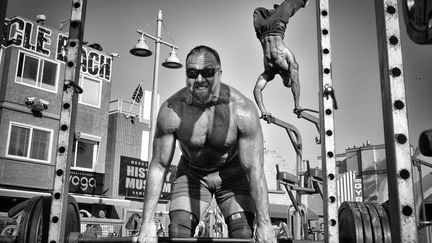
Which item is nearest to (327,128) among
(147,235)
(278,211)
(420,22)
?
(147,235)

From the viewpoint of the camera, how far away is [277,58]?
4961 millimetres

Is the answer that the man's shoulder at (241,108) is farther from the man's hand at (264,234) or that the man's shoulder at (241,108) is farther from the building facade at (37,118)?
the building facade at (37,118)

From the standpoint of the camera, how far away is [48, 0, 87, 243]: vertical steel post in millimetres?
2548

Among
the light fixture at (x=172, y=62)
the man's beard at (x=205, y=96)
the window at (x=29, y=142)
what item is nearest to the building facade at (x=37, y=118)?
the window at (x=29, y=142)

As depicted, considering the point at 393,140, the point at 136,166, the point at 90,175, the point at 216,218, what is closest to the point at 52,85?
the point at 90,175

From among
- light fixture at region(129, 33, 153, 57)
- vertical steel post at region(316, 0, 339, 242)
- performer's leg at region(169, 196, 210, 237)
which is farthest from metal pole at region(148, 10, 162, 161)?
vertical steel post at region(316, 0, 339, 242)

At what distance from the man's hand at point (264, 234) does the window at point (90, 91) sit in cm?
1700

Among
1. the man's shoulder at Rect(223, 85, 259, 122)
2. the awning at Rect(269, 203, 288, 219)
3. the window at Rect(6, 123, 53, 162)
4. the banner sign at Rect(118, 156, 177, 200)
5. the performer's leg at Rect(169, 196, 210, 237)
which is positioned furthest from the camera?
the awning at Rect(269, 203, 288, 219)

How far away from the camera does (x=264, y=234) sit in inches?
102

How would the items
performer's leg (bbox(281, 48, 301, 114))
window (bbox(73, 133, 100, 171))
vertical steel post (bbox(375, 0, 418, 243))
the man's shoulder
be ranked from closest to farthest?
vertical steel post (bbox(375, 0, 418, 243))
the man's shoulder
performer's leg (bbox(281, 48, 301, 114))
window (bbox(73, 133, 100, 171))

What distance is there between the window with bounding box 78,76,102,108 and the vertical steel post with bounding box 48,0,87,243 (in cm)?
1639

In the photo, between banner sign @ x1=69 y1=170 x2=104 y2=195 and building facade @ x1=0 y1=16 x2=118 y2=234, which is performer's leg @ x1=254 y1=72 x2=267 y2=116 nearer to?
building facade @ x1=0 y1=16 x2=118 y2=234

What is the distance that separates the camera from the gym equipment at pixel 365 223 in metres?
2.81

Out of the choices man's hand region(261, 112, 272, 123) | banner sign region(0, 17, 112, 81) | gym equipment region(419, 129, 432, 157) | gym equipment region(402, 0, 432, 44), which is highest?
banner sign region(0, 17, 112, 81)
